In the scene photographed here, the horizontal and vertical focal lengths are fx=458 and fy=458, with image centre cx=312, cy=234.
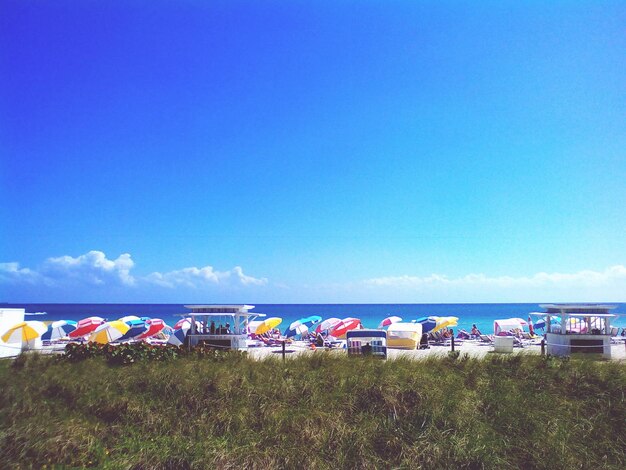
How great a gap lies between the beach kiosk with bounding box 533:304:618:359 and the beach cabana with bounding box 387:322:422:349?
7.46 meters

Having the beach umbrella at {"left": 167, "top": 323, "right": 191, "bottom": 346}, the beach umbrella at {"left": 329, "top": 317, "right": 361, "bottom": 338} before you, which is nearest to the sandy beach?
the beach umbrella at {"left": 167, "top": 323, "right": 191, "bottom": 346}

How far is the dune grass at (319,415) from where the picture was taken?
29.2ft

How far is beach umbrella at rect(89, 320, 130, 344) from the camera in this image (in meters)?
26.4

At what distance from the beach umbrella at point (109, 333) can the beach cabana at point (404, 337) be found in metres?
15.8

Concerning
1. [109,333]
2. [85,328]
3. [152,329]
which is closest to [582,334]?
[109,333]

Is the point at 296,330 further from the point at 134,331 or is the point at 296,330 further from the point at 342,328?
the point at 134,331

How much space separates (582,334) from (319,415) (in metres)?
16.7

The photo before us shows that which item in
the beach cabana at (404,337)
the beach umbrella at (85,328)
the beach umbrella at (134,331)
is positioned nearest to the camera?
the beach cabana at (404,337)

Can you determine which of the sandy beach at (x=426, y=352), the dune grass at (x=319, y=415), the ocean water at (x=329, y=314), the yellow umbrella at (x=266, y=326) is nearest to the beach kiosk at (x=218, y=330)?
the sandy beach at (x=426, y=352)

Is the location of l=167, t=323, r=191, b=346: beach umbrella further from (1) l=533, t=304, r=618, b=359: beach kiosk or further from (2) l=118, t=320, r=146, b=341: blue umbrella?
(1) l=533, t=304, r=618, b=359: beach kiosk

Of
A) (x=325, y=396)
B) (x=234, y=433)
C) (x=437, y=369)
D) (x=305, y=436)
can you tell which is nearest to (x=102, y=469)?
(x=234, y=433)

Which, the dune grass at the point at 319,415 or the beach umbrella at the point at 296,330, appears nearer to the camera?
the dune grass at the point at 319,415

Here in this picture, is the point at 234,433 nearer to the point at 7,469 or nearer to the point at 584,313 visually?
the point at 7,469

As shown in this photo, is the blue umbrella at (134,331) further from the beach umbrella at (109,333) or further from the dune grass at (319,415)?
the dune grass at (319,415)
